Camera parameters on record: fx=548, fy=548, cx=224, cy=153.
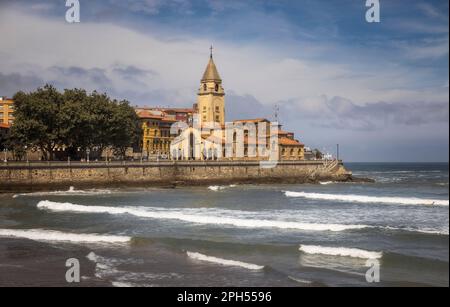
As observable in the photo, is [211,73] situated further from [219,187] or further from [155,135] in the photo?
[219,187]

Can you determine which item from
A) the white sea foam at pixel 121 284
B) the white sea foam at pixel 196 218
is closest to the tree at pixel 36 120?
the white sea foam at pixel 196 218

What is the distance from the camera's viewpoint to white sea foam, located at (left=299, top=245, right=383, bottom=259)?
23375 mm

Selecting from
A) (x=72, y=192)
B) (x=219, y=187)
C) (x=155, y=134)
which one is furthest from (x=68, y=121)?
(x=155, y=134)

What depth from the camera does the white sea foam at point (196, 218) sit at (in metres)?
30.9

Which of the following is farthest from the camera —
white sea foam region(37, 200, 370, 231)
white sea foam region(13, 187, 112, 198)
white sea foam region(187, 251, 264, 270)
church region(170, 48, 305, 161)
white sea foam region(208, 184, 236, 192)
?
church region(170, 48, 305, 161)

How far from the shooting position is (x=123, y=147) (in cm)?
7662

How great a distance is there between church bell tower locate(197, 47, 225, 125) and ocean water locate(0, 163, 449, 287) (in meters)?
50.5

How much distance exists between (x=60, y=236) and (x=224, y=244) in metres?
8.57

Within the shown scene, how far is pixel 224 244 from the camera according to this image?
85.3 feet

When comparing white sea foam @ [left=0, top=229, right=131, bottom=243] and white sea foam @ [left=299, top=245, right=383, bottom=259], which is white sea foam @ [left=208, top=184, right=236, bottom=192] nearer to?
white sea foam @ [left=0, top=229, right=131, bottom=243]

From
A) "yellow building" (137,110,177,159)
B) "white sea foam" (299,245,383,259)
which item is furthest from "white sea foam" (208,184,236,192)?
"white sea foam" (299,245,383,259)

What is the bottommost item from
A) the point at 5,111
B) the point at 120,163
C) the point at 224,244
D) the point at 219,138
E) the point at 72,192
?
the point at 224,244

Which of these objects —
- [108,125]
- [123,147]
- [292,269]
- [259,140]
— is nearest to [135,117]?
[123,147]
